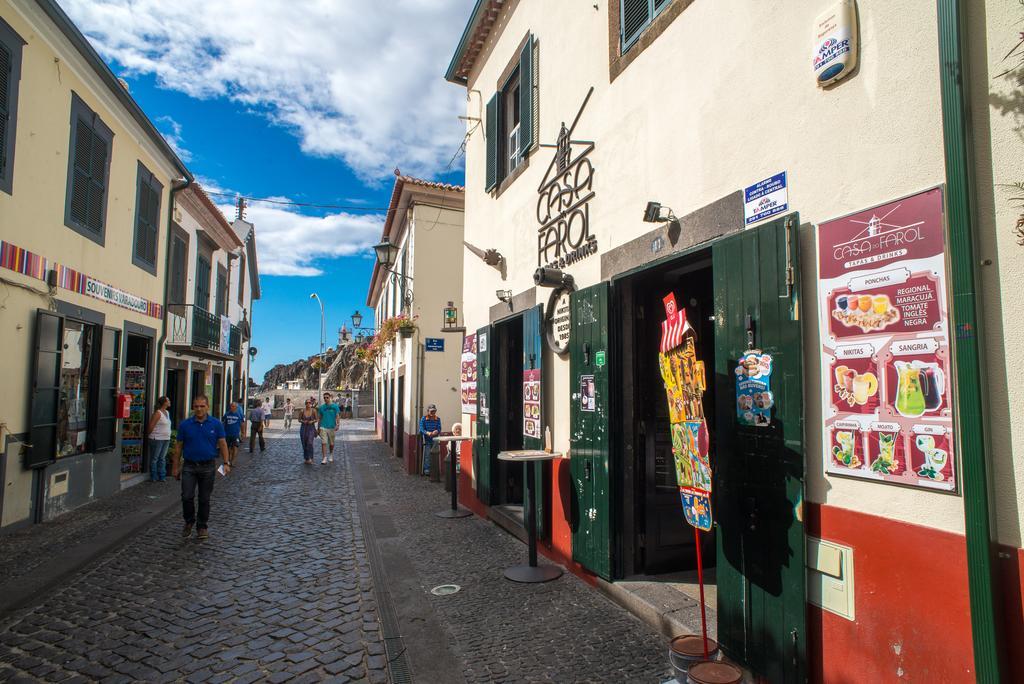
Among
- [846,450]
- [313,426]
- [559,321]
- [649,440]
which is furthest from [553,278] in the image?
[313,426]

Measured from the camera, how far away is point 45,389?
791 centimetres

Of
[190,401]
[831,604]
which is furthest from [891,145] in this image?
[190,401]

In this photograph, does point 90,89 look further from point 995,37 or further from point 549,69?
point 995,37

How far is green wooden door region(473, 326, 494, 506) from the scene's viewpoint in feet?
25.8

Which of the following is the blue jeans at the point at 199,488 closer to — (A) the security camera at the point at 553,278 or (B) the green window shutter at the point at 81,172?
(B) the green window shutter at the point at 81,172

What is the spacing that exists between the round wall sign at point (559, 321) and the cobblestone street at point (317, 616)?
226cm

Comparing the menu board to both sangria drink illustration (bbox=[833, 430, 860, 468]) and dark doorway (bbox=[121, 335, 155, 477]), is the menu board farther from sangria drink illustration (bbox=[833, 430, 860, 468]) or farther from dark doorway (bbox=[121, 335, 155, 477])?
dark doorway (bbox=[121, 335, 155, 477])

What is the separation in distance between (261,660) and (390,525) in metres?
4.01

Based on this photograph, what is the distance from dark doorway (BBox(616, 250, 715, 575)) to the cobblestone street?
2.24 ft

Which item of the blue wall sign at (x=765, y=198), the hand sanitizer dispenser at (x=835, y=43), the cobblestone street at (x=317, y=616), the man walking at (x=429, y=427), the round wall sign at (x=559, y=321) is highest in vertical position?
the hand sanitizer dispenser at (x=835, y=43)

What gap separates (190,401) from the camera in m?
15.0

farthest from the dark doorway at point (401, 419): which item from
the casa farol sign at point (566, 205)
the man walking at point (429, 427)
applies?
the casa farol sign at point (566, 205)

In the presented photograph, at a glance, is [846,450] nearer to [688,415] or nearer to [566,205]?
[688,415]

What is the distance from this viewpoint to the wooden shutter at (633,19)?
4.77 m
